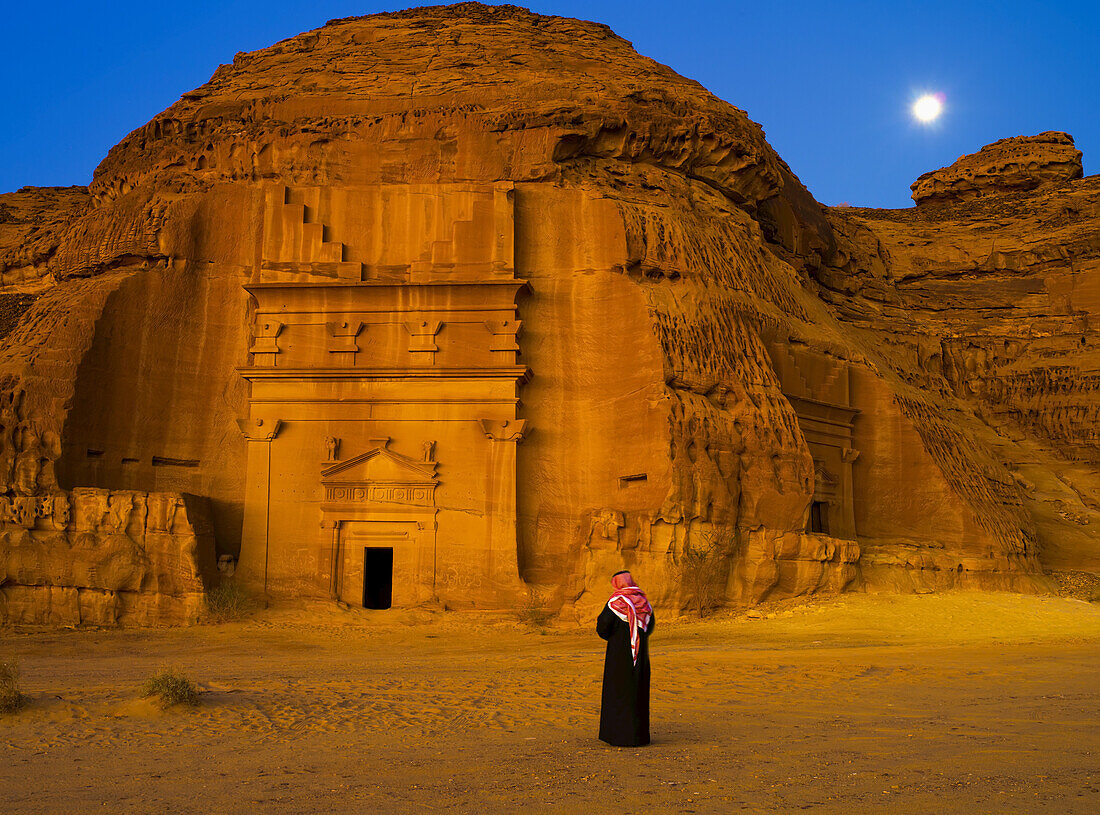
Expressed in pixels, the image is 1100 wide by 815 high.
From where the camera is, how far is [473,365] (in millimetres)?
24188

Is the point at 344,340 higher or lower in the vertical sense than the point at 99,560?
higher

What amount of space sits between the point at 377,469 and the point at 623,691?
1529cm

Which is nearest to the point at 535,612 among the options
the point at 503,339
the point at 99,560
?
the point at 503,339

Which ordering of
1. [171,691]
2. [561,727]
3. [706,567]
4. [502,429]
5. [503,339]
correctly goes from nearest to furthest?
[561,727] → [171,691] → [706,567] → [502,429] → [503,339]

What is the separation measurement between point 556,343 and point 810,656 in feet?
36.0

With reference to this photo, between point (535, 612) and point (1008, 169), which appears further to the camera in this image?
point (1008, 169)

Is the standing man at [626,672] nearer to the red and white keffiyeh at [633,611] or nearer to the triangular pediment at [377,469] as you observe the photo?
the red and white keffiyeh at [633,611]

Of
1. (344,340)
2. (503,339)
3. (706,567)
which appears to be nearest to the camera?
(706,567)

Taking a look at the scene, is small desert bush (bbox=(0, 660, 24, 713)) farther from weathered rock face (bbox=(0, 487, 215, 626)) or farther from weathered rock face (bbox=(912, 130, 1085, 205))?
weathered rock face (bbox=(912, 130, 1085, 205))

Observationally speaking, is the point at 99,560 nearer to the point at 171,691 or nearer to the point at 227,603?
the point at 227,603

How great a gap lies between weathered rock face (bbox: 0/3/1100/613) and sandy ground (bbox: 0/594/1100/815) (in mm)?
4169

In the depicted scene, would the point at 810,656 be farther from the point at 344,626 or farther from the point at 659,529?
the point at 344,626

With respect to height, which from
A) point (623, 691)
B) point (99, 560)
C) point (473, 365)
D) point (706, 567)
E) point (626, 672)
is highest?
point (473, 365)

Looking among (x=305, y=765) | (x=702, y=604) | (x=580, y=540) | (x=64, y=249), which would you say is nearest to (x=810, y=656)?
(x=702, y=604)
